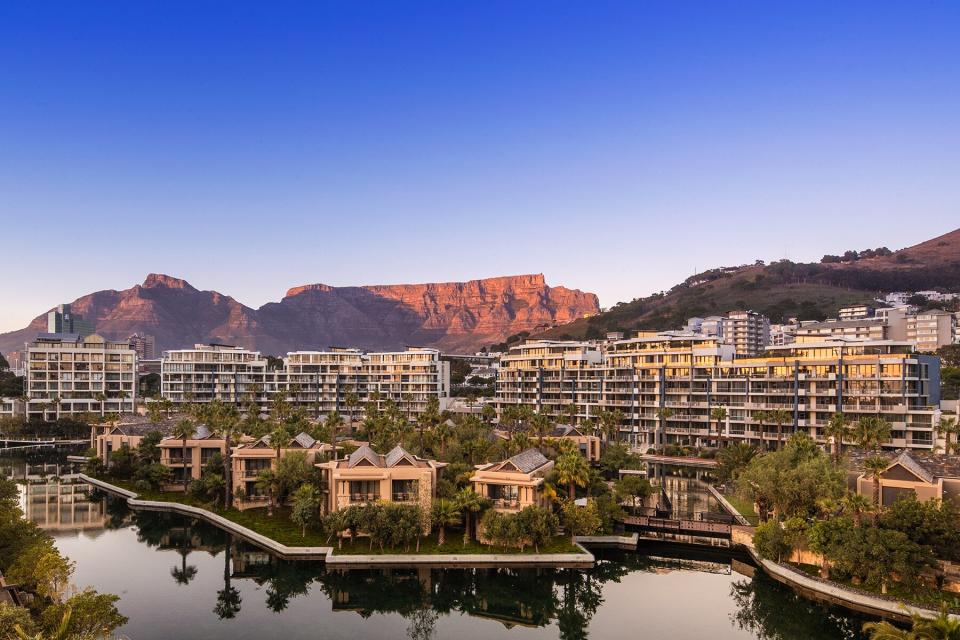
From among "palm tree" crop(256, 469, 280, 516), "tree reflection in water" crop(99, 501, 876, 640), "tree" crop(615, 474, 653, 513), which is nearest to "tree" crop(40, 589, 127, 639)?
"tree reflection in water" crop(99, 501, 876, 640)

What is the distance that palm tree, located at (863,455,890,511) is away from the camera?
4884cm

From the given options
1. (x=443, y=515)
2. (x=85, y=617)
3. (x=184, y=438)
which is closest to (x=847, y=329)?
(x=443, y=515)

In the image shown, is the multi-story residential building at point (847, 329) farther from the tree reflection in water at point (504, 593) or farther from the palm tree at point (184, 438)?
the palm tree at point (184, 438)

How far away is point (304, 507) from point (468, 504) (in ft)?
42.7

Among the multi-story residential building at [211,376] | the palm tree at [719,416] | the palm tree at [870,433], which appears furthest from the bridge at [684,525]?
the multi-story residential building at [211,376]

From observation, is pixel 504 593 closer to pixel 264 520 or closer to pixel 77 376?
pixel 264 520

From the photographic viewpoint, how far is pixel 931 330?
186 meters

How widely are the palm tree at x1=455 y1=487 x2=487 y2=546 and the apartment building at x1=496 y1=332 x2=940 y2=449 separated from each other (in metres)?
61.9

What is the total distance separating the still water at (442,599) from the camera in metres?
41.1

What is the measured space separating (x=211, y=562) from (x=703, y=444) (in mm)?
82475

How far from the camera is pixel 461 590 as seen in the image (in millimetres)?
46406

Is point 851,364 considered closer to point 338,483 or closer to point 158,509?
point 338,483

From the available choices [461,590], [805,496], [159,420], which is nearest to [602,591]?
[461,590]

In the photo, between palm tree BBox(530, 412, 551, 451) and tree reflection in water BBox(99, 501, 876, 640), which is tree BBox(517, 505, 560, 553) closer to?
tree reflection in water BBox(99, 501, 876, 640)
